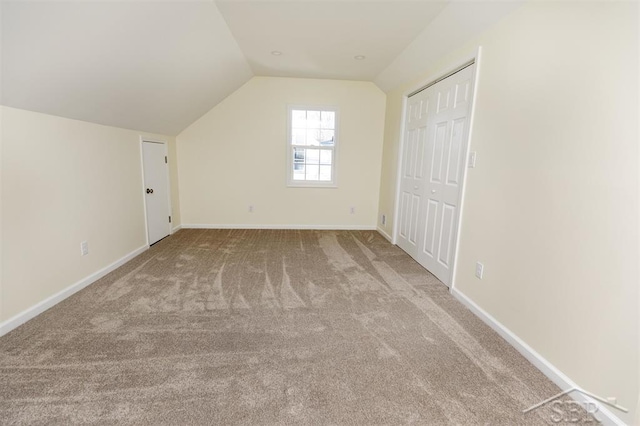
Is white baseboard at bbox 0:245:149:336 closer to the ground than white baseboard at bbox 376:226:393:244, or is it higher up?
closer to the ground

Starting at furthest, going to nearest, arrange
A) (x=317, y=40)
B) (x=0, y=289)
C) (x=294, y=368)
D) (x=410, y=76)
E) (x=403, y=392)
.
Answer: (x=410, y=76), (x=317, y=40), (x=0, y=289), (x=294, y=368), (x=403, y=392)

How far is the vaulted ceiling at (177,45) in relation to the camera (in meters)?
1.67

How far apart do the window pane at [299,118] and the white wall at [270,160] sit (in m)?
0.15

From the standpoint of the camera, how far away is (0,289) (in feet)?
6.16

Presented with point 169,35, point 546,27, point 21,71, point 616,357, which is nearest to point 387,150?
point 546,27

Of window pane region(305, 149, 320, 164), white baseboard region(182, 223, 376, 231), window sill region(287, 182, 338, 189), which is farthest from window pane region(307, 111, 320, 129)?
white baseboard region(182, 223, 376, 231)

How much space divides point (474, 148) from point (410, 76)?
1.72 m

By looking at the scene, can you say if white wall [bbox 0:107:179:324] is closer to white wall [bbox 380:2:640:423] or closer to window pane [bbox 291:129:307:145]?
window pane [bbox 291:129:307:145]

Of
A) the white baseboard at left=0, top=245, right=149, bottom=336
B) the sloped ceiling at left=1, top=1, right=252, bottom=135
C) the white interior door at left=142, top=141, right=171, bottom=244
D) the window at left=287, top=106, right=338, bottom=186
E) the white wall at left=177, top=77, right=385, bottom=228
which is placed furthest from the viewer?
the window at left=287, top=106, right=338, bottom=186

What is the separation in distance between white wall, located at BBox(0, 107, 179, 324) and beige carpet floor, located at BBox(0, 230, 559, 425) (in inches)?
9.4

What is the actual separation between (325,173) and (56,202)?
344cm

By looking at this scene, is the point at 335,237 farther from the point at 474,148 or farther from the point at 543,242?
the point at 543,242

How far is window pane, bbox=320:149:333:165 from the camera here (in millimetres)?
4809

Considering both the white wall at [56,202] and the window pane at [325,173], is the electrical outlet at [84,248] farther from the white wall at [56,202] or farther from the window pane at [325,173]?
the window pane at [325,173]
